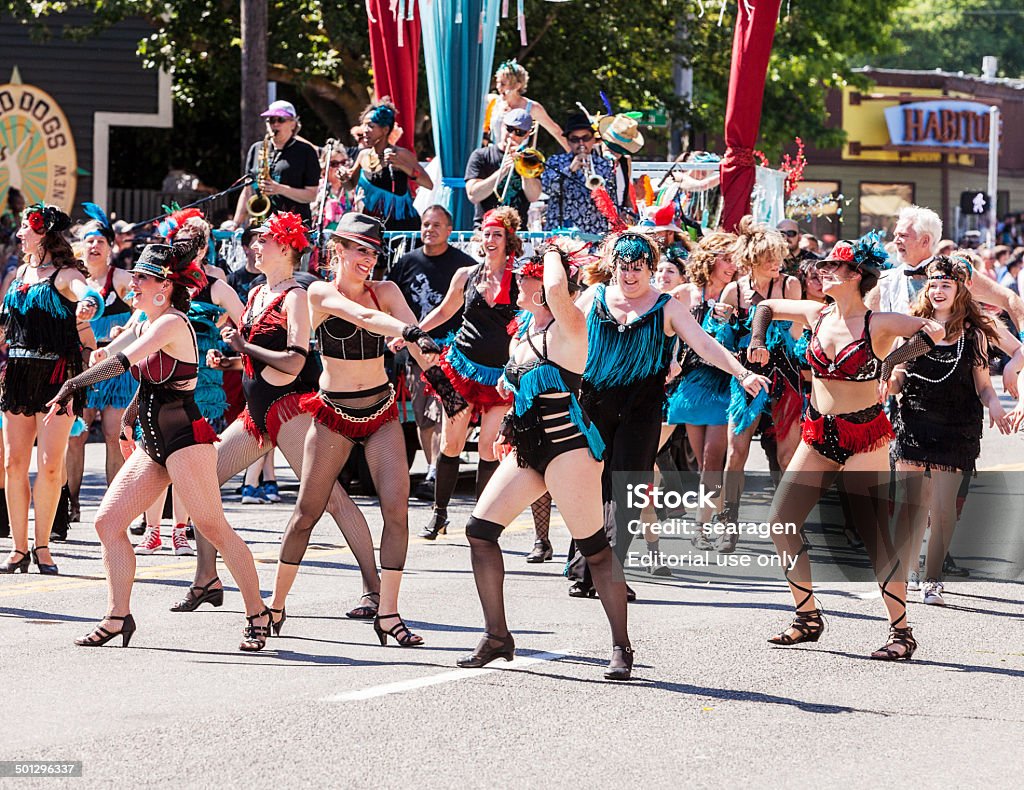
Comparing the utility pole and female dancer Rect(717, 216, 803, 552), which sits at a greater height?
the utility pole

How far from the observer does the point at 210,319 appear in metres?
12.0

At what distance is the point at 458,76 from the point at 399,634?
28.0 ft

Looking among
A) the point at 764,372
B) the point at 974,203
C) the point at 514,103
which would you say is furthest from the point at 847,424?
the point at 974,203

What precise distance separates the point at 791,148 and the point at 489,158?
3464cm

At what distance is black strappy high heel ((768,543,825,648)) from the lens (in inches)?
327

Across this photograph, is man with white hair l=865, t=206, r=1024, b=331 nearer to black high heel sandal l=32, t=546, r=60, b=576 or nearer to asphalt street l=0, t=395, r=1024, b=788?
asphalt street l=0, t=395, r=1024, b=788

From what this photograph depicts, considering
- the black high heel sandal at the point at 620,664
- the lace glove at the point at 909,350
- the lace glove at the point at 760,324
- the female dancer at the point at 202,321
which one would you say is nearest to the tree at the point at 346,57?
the female dancer at the point at 202,321

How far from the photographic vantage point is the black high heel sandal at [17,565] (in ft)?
33.3

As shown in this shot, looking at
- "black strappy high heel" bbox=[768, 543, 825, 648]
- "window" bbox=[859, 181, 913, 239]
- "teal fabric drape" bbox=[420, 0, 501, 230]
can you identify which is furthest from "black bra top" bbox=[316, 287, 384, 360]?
"window" bbox=[859, 181, 913, 239]

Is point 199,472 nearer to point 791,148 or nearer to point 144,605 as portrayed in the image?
point 144,605

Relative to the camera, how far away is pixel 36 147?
2720 cm

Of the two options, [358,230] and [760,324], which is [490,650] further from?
[760,324]

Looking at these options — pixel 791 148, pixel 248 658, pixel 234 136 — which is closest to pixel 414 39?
pixel 248 658

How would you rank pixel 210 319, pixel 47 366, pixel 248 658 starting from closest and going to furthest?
pixel 248 658 → pixel 47 366 → pixel 210 319
